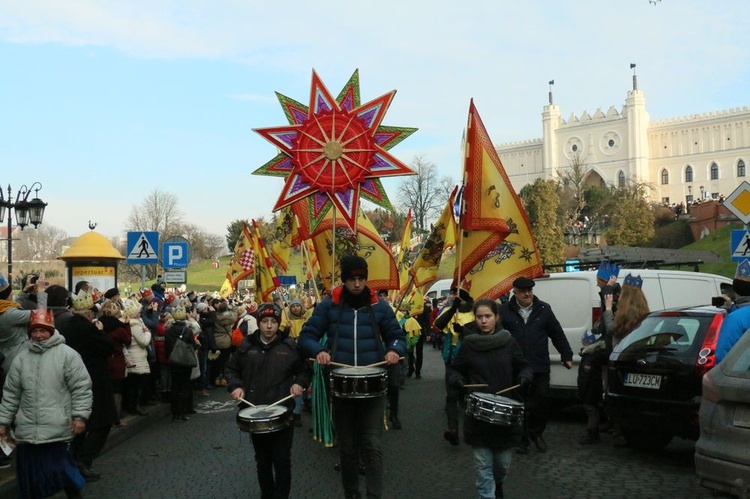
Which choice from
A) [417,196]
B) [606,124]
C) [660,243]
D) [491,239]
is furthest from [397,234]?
[491,239]

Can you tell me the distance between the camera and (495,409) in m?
6.48

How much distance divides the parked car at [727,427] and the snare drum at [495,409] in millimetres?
1281

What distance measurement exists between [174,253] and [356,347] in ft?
40.7

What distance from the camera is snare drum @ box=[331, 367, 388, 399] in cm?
660

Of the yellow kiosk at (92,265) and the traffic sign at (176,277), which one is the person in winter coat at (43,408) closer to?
the yellow kiosk at (92,265)

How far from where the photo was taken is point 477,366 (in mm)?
7094

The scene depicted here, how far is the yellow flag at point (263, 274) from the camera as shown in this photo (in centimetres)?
1680

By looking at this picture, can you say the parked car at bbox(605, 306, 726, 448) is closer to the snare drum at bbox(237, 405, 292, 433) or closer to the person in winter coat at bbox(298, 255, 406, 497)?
the person in winter coat at bbox(298, 255, 406, 497)

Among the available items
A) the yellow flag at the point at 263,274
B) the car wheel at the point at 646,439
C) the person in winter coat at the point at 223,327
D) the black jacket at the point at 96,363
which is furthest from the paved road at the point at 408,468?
the person in winter coat at the point at 223,327

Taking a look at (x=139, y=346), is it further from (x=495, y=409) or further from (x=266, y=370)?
(x=495, y=409)

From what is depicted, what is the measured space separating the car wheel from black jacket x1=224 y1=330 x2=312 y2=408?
Result: 4.19 metres

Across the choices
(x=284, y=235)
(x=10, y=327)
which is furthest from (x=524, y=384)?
(x=284, y=235)

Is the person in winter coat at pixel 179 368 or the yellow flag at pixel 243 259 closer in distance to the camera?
the person in winter coat at pixel 179 368

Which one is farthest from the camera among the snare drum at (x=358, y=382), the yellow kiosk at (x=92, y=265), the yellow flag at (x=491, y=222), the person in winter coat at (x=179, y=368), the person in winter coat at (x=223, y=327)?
the yellow kiosk at (x=92, y=265)
